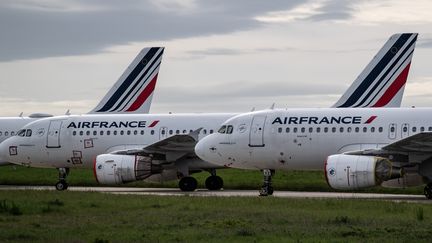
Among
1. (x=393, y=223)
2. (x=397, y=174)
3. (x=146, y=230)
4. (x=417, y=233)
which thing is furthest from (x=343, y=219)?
(x=397, y=174)

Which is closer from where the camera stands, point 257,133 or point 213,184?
point 257,133

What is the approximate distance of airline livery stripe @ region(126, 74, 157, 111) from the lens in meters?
59.3

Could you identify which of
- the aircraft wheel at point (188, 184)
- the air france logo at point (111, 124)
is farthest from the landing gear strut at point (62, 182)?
the aircraft wheel at point (188, 184)

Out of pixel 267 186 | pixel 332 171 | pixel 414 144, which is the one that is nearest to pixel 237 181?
pixel 267 186

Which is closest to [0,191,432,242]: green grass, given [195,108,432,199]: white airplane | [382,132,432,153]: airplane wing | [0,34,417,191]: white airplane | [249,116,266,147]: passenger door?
[195,108,432,199]: white airplane

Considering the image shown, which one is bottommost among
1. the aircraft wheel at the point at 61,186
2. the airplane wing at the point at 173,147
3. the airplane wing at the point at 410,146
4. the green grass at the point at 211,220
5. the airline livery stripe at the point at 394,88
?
the green grass at the point at 211,220

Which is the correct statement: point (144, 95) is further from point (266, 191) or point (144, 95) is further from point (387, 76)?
point (266, 191)

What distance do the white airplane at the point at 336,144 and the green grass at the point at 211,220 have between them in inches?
141

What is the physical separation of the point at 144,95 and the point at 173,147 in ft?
59.0

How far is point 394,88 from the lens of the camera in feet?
161

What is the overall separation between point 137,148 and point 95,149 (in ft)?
8.39

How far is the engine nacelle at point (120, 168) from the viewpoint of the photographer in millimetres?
41219

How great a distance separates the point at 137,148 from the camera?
147 feet

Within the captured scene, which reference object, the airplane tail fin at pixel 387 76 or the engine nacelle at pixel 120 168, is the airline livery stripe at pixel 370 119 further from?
the airplane tail fin at pixel 387 76
